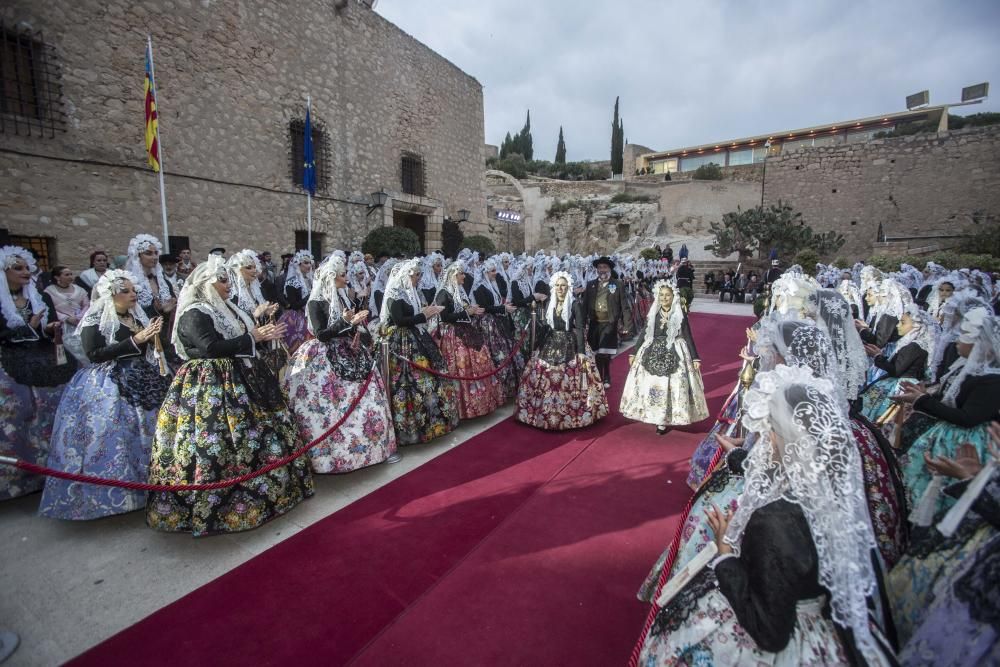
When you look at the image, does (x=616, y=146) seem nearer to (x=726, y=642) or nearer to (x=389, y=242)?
(x=389, y=242)

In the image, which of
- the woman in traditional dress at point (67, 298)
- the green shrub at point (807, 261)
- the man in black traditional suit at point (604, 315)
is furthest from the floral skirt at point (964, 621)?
the green shrub at point (807, 261)

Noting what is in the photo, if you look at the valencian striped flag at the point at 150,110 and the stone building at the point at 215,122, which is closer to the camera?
the stone building at the point at 215,122

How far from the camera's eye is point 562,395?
538 centimetres

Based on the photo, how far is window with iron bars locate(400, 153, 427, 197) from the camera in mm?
15797

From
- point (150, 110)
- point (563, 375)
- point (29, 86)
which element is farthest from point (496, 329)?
point (29, 86)

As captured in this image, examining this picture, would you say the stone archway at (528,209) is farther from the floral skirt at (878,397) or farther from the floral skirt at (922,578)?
the floral skirt at (922,578)

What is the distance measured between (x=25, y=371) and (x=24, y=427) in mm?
462

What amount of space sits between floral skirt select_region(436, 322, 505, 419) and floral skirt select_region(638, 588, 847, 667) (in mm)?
3981

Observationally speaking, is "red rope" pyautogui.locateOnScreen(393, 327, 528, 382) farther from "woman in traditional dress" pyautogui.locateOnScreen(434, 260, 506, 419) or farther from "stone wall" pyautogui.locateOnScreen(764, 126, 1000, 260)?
"stone wall" pyautogui.locateOnScreen(764, 126, 1000, 260)

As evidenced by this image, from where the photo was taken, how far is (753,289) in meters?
20.8

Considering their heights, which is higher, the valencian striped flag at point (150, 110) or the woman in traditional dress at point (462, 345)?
the valencian striped flag at point (150, 110)

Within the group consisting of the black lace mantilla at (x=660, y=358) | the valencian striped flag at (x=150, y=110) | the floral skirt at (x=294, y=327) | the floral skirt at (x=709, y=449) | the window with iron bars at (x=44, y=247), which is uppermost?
the valencian striped flag at (x=150, y=110)

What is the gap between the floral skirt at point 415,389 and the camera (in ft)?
16.2

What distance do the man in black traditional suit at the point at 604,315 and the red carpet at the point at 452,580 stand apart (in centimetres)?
261
